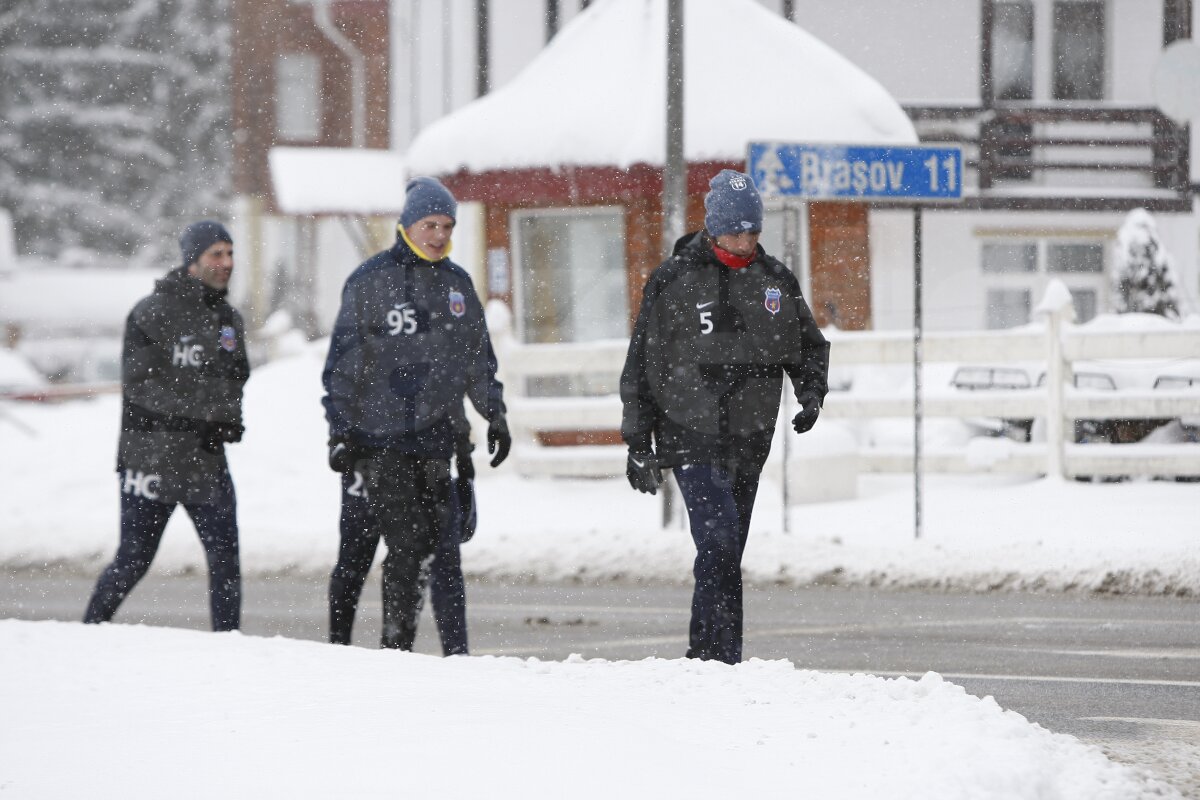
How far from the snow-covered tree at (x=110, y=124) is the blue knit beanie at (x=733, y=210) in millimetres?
45337

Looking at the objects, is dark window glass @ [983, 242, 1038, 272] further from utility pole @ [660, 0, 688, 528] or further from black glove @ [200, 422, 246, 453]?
black glove @ [200, 422, 246, 453]

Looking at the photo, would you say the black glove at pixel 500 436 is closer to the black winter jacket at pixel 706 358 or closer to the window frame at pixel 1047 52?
the black winter jacket at pixel 706 358

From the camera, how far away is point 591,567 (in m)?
10.8

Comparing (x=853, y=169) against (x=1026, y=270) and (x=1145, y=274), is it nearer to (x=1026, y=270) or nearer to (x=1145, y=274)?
(x=1145, y=274)

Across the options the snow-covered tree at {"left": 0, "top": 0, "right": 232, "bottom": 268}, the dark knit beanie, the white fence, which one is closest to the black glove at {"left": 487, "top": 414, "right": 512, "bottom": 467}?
the dark knit beanie

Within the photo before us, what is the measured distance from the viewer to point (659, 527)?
41.2 feet

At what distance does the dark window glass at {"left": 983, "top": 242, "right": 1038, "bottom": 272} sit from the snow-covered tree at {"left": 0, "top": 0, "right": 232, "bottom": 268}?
31513 mm

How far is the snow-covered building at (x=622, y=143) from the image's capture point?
1703 centimetres

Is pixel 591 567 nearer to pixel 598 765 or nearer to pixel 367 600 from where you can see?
pixel 367 600

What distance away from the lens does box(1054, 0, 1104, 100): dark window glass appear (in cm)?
2330

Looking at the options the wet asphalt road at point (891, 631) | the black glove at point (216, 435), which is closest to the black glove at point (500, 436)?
the black glove at point (216, 435)

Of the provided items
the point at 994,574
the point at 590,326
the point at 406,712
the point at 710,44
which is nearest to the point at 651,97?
the point at 710,44

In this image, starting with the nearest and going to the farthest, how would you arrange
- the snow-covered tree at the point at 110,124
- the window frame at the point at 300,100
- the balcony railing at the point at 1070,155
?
1. the balcony railing at the point at 1070,155
2. the window frame at the point at 300,100
3. the snow-covered tree at the point at 110,124

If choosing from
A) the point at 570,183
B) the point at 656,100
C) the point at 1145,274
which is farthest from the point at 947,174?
the point at 1145,274
